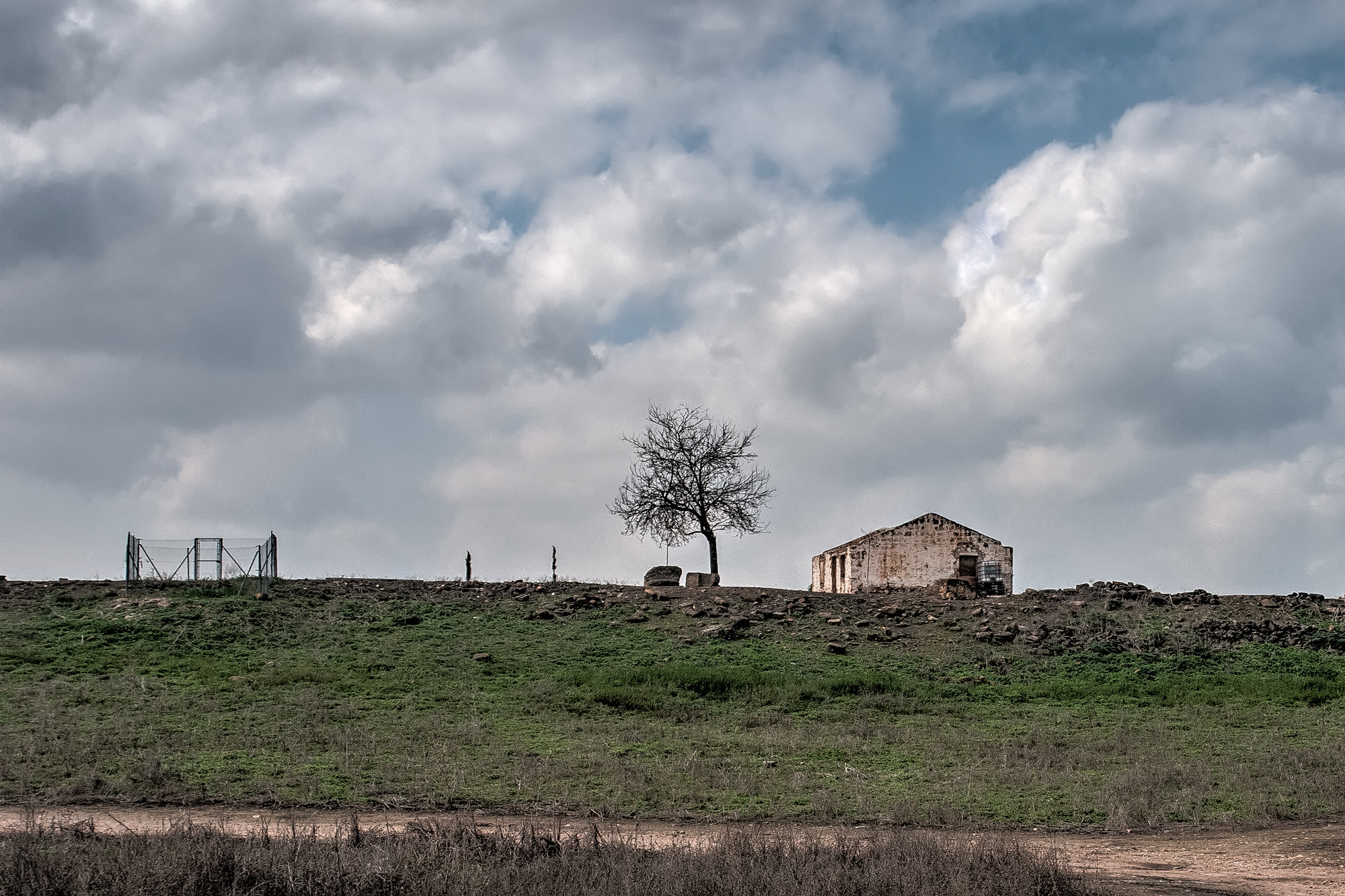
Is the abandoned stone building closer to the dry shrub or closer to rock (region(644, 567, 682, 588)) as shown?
rock (region(644, 567, 682, 588))

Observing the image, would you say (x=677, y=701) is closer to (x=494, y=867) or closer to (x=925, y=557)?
(x=494, y=867)

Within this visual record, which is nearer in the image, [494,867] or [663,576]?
[494,867]

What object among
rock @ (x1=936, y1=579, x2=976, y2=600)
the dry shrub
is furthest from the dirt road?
rock @ (x1=936, y1=579, x2=976, y2=600)

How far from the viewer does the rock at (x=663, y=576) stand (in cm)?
4100

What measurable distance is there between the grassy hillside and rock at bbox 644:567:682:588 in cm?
285

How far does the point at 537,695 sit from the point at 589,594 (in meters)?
11.9

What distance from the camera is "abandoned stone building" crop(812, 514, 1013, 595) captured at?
49375 millimetres

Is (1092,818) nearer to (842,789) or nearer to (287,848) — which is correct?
(842,789)

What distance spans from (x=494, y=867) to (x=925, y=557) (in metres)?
40.0

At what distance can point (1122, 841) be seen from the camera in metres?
14.8

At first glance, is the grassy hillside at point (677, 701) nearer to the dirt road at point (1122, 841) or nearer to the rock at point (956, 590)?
the dirt road at point (1122, 841)

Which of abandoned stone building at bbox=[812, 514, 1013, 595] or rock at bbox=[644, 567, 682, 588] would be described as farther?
abandoned stone building at bbox=[812, 514, 1013, 595]

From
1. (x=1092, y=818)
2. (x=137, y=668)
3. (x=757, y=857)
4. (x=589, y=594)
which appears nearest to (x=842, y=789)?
(x=1092, y=818)

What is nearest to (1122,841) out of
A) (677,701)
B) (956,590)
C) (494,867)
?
(494,867)
